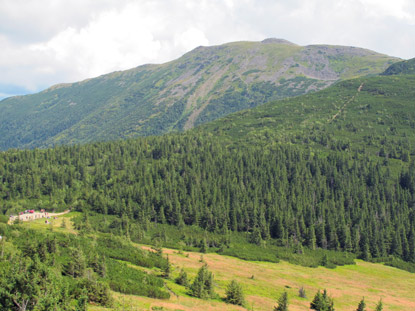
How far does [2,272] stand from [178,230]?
10196 centimetres

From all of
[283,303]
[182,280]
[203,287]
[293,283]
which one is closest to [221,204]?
[293,283]

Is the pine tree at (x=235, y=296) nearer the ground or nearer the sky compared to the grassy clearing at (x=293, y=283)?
nearer the sky

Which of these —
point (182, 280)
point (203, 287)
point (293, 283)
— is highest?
point (203, 287)

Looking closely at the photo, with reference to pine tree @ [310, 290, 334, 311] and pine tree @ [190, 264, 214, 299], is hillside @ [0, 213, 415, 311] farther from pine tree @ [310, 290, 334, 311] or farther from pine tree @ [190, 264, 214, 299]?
pine tree @ [310, 290, 334, 311]

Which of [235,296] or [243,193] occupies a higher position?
[243,193]

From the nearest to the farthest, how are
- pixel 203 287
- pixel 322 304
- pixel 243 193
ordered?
pixel 203 287 → pixel 322 304 → pixel 243 193

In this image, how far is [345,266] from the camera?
108 m

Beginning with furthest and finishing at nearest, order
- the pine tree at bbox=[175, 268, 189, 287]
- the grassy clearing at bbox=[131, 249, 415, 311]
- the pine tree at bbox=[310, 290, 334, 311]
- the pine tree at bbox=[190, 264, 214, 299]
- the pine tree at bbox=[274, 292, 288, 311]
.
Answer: the pine tree at bbox=[175, 268, 189, 287] → the pine tree at bbox=[310, 290, 334, 311] → the grassy clearing at bbox=[131, 249, 415, 311] → the pine tree at bbox=[190, 264, 214, 299] → the pine tree at bbox=[274, 292, 288, 311]

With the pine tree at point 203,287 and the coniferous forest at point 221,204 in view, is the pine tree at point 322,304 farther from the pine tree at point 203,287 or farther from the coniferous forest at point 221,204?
the pine tree at point 203,287

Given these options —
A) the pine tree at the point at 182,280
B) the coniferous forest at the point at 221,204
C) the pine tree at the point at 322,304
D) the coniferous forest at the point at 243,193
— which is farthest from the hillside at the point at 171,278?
the coniferous forest at the point at 243,193

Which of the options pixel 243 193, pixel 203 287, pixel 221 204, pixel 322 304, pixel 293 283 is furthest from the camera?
pixel 243 193

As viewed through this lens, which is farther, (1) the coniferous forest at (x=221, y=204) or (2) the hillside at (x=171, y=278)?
(1) the coniferous forest at (x=221, y=204)

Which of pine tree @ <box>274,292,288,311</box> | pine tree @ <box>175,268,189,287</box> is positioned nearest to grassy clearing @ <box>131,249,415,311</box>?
pine tree @ <box>175,268,189,287</box>

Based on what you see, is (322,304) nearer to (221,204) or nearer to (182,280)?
(182,280)
